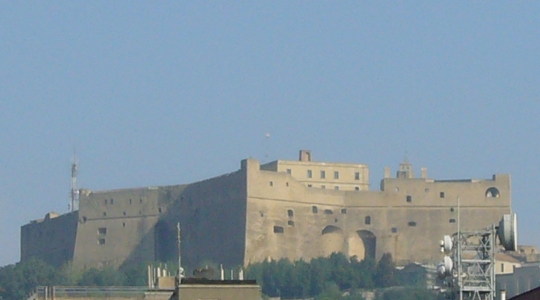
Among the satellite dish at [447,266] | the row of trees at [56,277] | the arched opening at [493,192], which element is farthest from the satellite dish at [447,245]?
the arched opening at [493,192]

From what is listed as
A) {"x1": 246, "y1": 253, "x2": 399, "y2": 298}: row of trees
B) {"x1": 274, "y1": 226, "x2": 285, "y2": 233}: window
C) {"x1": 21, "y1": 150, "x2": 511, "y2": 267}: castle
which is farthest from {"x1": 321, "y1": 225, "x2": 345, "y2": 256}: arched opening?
{"x1": 274, "y1": 226, "x2": 285, "y2": 233}: window

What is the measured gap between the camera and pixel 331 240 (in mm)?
116188

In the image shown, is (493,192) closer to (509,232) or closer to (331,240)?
(331,240)

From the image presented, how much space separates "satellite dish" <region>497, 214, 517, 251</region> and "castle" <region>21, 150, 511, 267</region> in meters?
87.4

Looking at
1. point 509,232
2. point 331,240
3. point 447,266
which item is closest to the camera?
point 509,232

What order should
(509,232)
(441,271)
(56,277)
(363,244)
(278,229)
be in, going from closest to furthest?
(509,232) → (441,271) → (56,277) → (278,229) → (363,244)

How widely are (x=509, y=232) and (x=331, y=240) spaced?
92.8m

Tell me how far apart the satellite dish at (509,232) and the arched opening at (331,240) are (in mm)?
92040

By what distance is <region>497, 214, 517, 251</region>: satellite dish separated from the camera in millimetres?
23453

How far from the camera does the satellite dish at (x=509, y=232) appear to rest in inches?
923

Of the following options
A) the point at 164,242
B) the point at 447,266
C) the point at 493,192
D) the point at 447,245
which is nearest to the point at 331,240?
the point at 493,192

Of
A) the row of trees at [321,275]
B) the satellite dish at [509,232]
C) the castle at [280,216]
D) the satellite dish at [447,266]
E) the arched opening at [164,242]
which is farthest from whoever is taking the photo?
the arched opening at [164,242]

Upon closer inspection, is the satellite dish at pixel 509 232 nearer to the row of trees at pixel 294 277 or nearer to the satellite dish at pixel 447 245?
the satellite dish at pixel 447 245

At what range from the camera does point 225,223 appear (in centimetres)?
11319
